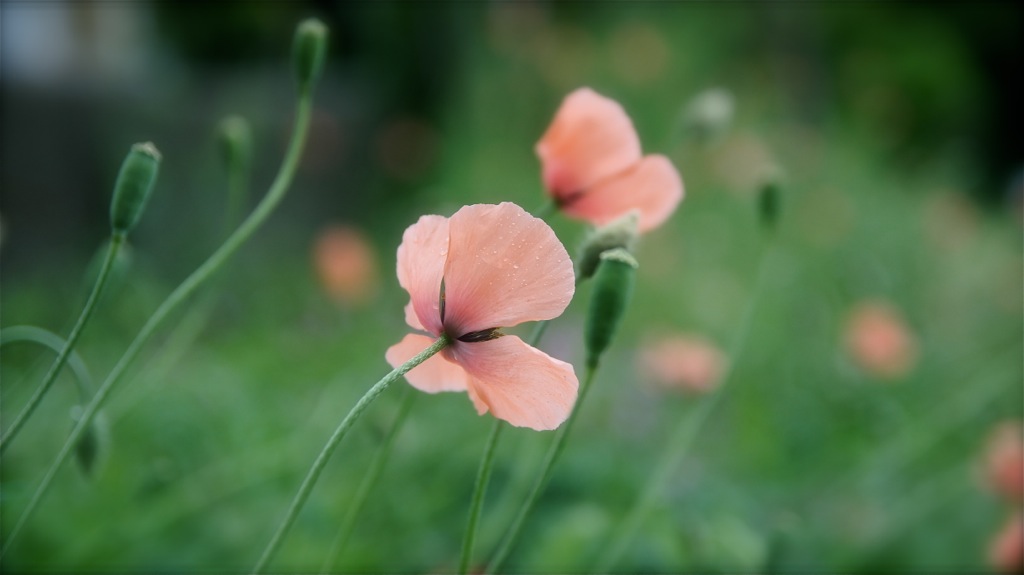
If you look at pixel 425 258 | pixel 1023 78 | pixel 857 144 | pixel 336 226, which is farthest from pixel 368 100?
pixel 1023 78

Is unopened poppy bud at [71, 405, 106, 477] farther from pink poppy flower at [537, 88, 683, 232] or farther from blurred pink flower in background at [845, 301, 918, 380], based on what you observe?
blurred pink flower in background at [845, 301, 918, 380]

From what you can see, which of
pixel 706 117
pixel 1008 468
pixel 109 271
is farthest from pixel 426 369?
pixel 1008 468

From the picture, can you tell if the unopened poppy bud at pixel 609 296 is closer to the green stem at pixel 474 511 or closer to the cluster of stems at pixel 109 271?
the green stem at pixel 474 511

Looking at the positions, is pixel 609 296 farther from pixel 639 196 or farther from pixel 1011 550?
pixel 1011 550

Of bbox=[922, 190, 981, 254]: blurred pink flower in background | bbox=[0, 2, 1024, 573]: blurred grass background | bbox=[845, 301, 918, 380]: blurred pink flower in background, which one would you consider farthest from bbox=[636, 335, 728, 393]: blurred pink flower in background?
bbox=[922, 190, 981, 254]: blurred pink flower in background

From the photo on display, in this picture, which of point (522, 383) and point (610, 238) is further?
point (610, 238)

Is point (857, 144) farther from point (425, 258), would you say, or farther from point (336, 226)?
point (425, 258)

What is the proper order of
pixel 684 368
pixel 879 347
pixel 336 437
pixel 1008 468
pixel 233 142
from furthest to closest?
pixel 879 347
pixel 684 368
pixel 1008 468
pixel 233 142
pixel 336 437

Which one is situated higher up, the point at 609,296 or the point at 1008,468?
the point at 609,296
